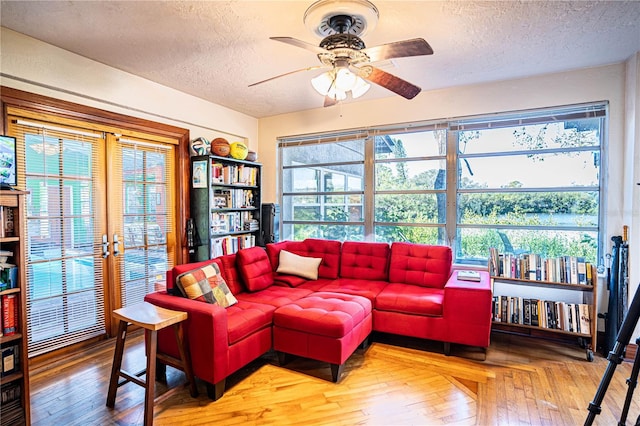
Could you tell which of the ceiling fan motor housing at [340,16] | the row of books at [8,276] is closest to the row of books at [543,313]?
the ceiling fan motor housing at [340,16]

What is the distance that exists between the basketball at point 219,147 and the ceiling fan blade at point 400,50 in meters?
2.46

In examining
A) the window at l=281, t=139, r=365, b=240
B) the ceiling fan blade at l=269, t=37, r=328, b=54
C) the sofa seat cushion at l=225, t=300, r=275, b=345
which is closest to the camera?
the ceiling fan blade at l=269, t=37, r=328, b=54

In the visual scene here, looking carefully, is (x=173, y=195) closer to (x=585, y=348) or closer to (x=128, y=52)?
(x=128, y=52)

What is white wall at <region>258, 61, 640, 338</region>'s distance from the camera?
2.99m

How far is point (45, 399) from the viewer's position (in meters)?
2.23

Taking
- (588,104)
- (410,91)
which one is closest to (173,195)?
(410,91)

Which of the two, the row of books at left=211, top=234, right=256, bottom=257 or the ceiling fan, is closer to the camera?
the ceiling fan

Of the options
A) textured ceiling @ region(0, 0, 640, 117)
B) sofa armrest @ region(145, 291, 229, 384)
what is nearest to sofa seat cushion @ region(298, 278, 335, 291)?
sofa armrest @ region(145, 291, 229, 384)

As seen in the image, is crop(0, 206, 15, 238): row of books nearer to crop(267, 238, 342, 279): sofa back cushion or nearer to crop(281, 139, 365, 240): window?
crop(267, 238, 342, 279): sofa back cushion

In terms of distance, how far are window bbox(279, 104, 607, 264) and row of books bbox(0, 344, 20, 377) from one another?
3347mm

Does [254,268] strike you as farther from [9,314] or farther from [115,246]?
[9,314]

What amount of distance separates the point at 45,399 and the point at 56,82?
8.05 feet

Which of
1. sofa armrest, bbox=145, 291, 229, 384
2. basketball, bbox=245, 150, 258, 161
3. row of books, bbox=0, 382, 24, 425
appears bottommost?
row of books, bbox=0, 382, 24, 425

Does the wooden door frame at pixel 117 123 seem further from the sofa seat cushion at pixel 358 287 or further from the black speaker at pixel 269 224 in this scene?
the sofa seat cushion at pixel 358 287
